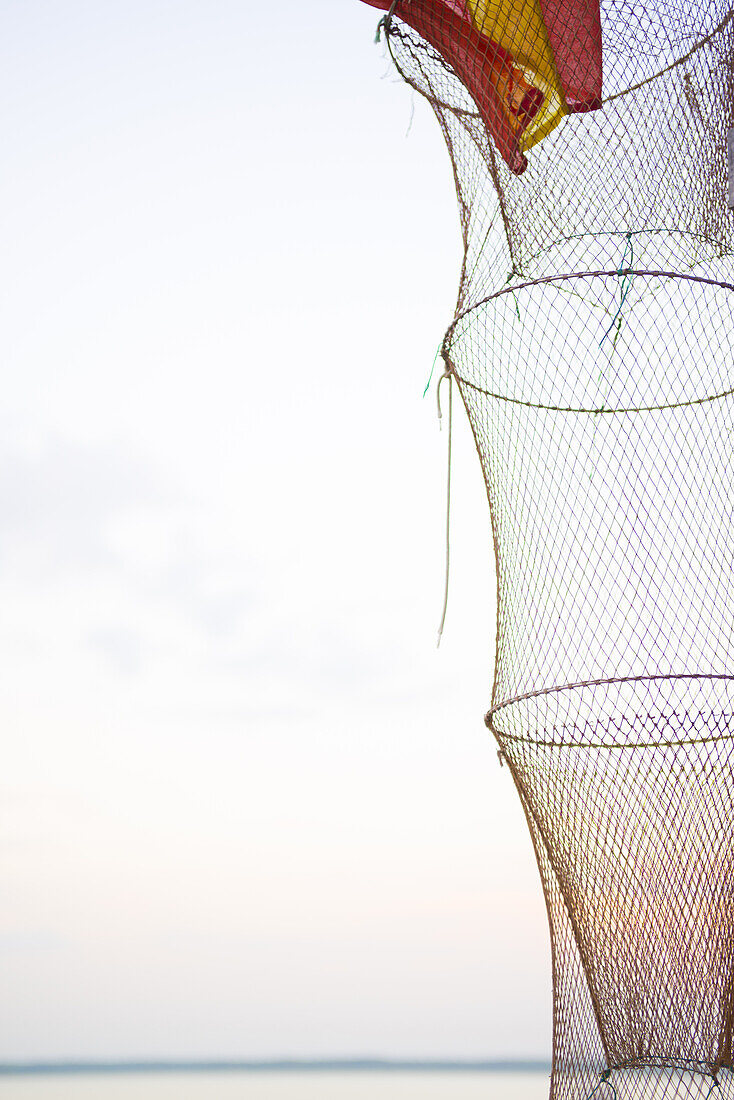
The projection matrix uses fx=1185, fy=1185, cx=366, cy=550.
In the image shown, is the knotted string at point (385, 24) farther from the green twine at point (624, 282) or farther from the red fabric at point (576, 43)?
the green twine at point (624, 282)

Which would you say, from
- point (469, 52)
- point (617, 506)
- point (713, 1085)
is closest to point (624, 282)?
point (617, 506)

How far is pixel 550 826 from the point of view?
10.1 feet

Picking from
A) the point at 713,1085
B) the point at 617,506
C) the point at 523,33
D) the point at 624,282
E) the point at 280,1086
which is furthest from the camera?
the point at 280,1086

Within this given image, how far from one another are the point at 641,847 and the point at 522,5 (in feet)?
7.18

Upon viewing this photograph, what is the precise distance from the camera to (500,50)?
10.2ft

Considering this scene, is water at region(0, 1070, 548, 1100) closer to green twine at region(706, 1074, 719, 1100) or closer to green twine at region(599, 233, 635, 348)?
green twine at region(706, 1074, 719, 1100)

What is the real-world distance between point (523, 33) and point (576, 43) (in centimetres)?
15

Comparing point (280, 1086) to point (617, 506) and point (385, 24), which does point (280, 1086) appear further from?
point (385, 24)

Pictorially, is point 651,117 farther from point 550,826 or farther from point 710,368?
point 550,826

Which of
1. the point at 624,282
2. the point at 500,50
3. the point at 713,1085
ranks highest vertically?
the point at 500,50

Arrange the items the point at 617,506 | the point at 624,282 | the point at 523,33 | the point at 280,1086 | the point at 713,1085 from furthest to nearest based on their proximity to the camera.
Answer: the point at 280,1086, the point at 617,506, the point at 523,33, the point at 624,282, the point at 713,1085

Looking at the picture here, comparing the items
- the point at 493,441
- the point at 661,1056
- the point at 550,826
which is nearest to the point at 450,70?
the point at 493,441

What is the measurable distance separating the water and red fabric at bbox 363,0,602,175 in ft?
15.8

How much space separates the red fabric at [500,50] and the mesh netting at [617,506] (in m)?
0.01
